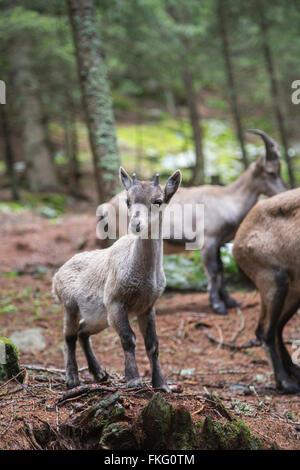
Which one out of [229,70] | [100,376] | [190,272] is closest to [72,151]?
[229,70]

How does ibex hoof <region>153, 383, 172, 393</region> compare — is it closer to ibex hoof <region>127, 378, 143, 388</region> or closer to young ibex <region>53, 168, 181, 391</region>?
young ibex <region>53, 168, 181, 391</region>

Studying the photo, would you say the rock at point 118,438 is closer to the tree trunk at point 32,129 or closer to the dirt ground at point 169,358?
the dirt ground at point 169,358

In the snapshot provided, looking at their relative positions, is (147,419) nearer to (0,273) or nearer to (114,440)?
(114,440)

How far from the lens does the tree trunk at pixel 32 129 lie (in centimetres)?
1977

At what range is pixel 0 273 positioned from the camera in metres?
Answer: 9.52

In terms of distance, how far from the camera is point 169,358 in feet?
21.3

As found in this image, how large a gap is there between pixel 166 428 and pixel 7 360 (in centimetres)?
181

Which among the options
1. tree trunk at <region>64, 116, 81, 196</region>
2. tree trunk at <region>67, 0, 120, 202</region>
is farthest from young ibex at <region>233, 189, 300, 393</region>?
tree trunk at <region>64, 116, 81, 196</region>

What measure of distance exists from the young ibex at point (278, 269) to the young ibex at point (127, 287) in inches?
81.2

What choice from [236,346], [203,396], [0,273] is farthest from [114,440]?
[0,273]

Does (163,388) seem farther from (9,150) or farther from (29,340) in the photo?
(9,150)

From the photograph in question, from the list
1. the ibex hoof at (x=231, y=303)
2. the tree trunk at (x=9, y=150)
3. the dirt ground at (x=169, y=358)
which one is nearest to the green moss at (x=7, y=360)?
the dirt ground at (x=169, y=358)

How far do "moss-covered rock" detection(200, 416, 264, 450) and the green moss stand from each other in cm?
197

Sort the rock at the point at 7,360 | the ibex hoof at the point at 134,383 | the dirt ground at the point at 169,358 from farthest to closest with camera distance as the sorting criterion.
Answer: the rock at the point at 7,360, the ibex hoof at the point at 134,383, the dirt ground at the point at 169,358
